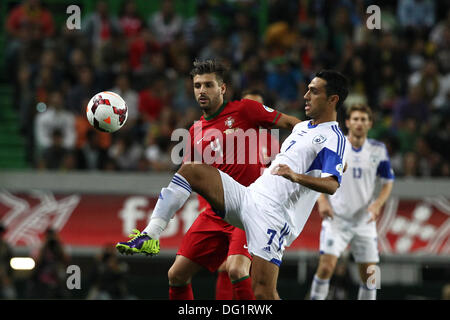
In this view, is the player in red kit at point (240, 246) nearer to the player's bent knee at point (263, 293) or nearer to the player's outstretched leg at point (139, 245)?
the player's bent knee at point (263, 293)

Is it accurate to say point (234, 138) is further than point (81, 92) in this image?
No

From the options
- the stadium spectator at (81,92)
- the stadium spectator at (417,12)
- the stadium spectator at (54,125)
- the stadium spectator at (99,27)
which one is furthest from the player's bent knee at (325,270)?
the stadium spectator at (417,12)

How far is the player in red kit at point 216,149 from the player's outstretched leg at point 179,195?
2.33ft

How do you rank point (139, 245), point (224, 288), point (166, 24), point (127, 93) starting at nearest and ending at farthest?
point (139, 245)
point (224, 288)
point (127, 93)
point (166, 24)

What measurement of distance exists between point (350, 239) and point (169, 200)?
3.29 m

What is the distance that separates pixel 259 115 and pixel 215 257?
51.4 inches

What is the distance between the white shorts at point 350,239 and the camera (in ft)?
27.1

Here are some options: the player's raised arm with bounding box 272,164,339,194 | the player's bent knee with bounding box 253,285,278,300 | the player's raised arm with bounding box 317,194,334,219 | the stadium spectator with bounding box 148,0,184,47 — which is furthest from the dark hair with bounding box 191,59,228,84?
the stadium spectator with bounding box 148,0,184,47

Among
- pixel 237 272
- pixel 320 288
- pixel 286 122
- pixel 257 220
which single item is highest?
pixel 286 122

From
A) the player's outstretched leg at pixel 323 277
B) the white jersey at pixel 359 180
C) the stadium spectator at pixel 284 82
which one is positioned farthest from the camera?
the stadium spectator at pixel 284 82

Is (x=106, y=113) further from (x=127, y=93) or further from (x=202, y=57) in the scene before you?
(x=202, y=57)

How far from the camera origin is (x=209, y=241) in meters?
6.52

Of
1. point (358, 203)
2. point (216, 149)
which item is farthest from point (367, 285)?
point (216, 149)
